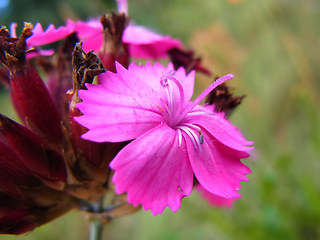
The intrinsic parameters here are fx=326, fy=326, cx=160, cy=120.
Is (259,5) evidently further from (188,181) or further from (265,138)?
(188,181)

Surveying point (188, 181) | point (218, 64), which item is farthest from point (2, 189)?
point (218, 64)

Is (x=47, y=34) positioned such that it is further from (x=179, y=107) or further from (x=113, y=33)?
(x=179, y=107)

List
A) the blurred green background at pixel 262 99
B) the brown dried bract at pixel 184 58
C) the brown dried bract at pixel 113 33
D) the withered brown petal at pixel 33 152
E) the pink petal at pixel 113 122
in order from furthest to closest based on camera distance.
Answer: the blurred green background at pixel 262 99, the brown dried bract at pixel 184 58, the brown dried bract at pixel 113 33, the withered brown petal at pixel 33 152, the pink petal at pixel 113 122

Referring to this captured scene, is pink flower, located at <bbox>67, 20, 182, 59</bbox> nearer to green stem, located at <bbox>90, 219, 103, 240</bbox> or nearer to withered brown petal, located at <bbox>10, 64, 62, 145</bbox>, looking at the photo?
withered brown petal, located at <bbox>10, 64, 62, 145</bbox>

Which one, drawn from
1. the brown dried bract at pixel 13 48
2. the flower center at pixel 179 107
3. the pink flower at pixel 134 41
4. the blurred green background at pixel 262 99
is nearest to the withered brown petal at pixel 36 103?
the brown dried bract at pixel 13 48

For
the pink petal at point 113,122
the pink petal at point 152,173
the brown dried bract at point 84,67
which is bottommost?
the pink petal at point 152,173

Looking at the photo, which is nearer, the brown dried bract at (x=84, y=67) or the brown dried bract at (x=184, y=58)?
the brown dried bract at (x=84, y=67)

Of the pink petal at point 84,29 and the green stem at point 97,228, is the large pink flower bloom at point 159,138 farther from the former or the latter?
the green stem at point 97,228
